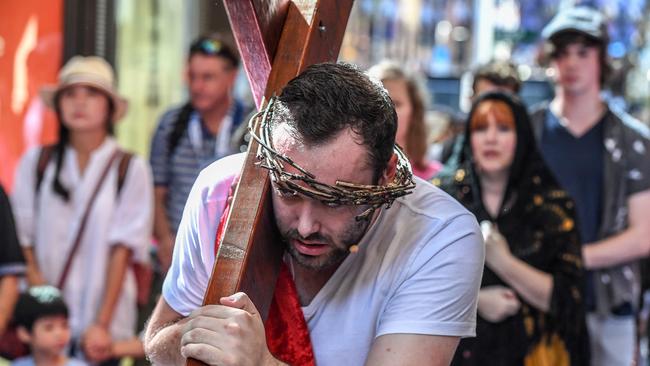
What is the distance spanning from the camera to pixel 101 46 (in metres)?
7.70

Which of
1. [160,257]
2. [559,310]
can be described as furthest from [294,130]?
[160,257]

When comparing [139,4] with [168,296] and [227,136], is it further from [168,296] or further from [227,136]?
[168,296]

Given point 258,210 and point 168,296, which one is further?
point 168,296

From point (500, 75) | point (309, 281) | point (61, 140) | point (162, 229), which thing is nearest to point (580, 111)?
point (500, 75)

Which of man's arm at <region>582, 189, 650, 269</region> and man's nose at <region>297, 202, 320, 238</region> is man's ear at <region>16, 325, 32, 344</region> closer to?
man's arm at <region>582, 189, 650, 269</region>

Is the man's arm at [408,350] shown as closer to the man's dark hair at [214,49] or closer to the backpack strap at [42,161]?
the backpack strap at [42,161]

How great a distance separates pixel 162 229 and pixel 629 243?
2261mm

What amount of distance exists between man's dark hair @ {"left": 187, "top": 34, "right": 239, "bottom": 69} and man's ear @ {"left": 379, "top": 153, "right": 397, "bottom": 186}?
3.80 meters

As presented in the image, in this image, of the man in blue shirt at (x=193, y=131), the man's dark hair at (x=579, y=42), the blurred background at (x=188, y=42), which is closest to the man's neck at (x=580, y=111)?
the man's dark hair at (x=579, y=42)

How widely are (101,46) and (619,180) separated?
339cm

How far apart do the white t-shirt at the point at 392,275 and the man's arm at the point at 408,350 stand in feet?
0.07

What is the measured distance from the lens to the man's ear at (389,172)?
2.73 meters

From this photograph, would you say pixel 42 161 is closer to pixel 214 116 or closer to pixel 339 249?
pixel 214 116

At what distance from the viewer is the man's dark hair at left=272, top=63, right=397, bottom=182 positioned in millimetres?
2602
